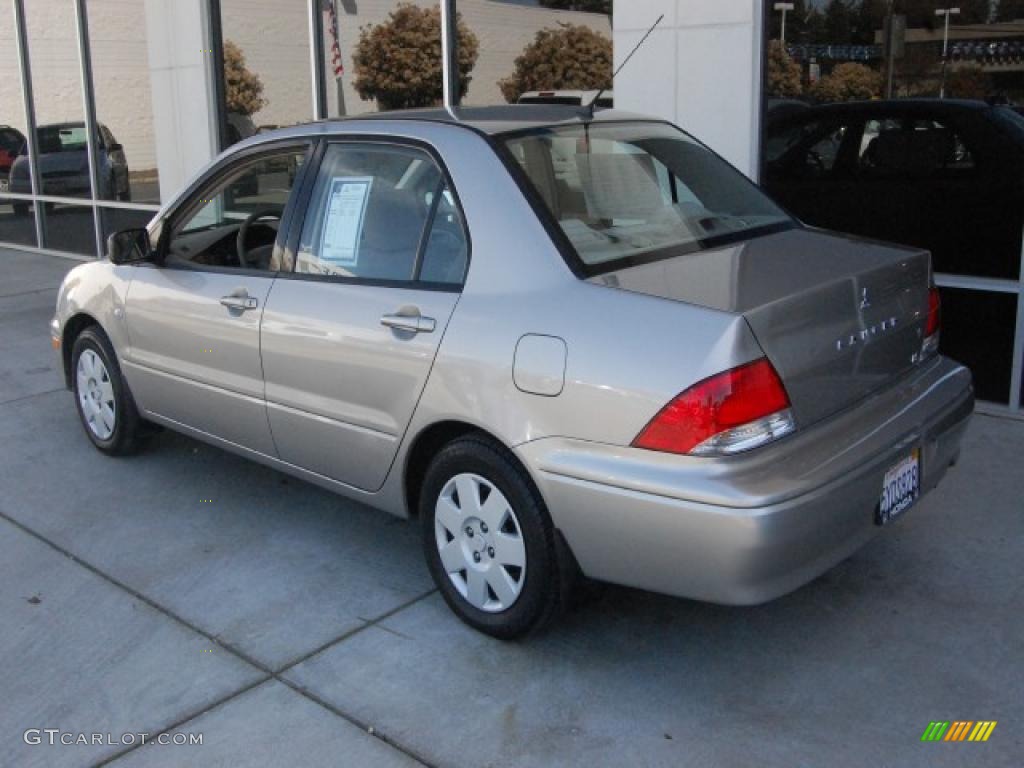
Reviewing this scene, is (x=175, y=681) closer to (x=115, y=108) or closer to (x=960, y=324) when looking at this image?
(x=960, y=324)

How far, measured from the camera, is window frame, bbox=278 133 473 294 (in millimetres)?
3686

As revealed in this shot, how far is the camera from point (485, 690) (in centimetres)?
340

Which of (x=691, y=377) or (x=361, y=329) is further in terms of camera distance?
(x=361, y=329)

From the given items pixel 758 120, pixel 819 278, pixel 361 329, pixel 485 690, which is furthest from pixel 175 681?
pixel 758 120

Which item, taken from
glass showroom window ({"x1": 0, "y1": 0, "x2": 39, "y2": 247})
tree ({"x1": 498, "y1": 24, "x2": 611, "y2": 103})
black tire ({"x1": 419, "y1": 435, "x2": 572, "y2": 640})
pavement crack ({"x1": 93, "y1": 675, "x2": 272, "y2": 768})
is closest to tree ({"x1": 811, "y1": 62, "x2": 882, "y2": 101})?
tree ({"x1": 498, "y1": 24, "x2": 611, "y2": 103})

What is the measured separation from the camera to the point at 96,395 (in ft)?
18.3

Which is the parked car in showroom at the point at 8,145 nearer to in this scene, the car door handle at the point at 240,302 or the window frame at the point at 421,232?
the car door handle at the point at 240,302

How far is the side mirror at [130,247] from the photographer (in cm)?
493

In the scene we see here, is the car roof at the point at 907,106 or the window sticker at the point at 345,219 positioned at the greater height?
the car roof at the point at 907,106

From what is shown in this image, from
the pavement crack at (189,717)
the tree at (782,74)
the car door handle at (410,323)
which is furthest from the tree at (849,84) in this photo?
the pavement crack at (189,717)

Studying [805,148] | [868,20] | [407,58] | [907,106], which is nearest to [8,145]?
[407,58]

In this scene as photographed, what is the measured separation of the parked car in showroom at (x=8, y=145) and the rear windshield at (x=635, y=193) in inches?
448

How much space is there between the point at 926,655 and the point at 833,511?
734 millimetres

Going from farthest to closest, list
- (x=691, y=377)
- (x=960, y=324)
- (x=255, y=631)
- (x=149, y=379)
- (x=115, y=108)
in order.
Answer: (x=115, y=108) → (x=960, y=324) → (x=149, y=379) → (x=255, y=631) → (x=691, y=377)
